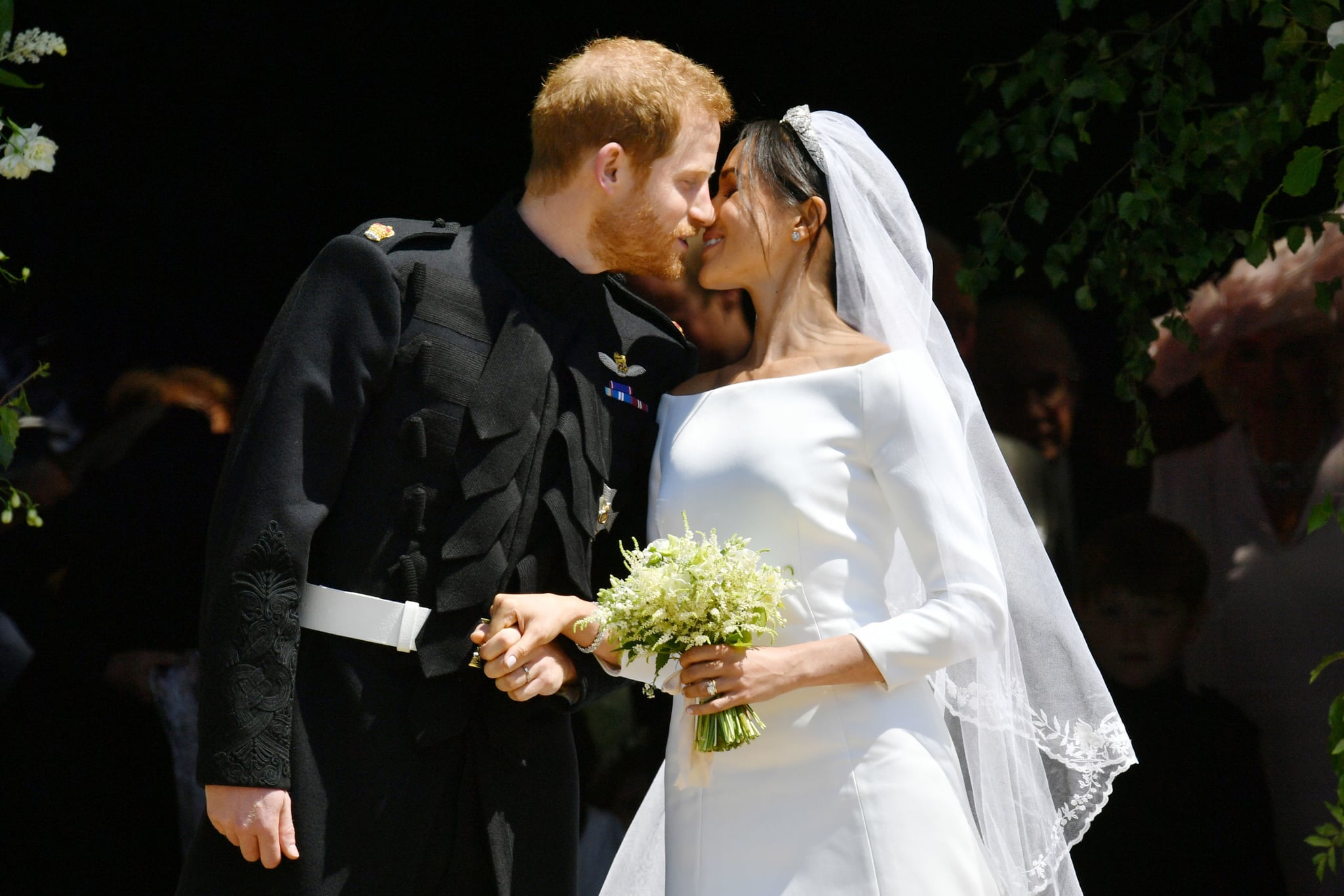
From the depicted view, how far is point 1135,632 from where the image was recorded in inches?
154

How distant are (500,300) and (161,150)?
6.77ft

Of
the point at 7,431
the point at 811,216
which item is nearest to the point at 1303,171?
the point at 811,216

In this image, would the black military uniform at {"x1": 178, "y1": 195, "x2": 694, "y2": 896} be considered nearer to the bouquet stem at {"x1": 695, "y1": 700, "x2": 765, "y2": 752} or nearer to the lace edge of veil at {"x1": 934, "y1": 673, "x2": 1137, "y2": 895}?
the bouquet stem at {"x1": 695, "y1": 700, "x2": 765, "y2": 752}

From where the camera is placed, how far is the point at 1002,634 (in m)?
2.30

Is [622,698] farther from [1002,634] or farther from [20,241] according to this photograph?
[20,241]

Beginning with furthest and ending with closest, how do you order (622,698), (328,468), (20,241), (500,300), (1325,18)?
(622,698), (20,241), (1325,18), (500,300), (328,468)

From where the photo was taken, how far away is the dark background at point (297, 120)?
3.88m

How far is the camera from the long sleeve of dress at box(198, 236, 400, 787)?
2057 mm

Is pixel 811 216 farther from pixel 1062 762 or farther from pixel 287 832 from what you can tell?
pixel 287 832

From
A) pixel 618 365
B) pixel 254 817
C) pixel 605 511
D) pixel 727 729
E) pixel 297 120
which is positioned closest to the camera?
pixel 254 817

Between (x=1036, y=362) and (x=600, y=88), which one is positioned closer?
(x=600, y=88)

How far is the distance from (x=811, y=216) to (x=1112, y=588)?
6.43ft

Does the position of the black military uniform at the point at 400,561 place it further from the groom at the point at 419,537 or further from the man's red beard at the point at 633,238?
the man's red beard at the point at 633,238

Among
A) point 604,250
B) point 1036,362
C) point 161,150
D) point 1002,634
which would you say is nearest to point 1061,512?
point 1036,362
